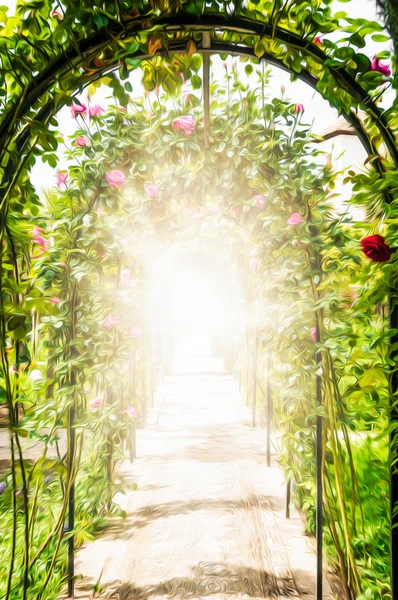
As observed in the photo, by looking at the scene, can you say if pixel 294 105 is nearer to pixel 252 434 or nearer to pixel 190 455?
pixel 190 455

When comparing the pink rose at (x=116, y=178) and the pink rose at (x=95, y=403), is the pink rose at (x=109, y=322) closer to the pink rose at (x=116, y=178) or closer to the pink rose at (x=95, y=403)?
the pink rose at (x=95, y=403)

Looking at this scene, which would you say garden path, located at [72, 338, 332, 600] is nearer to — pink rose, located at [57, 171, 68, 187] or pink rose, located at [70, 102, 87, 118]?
pink rose, located at [57, 171, 68, 187]

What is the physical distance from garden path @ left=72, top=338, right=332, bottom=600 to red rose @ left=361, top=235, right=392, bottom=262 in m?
1.50

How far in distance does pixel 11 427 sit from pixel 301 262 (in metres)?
1.27

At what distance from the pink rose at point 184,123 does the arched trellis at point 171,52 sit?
737mm

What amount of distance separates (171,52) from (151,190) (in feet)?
3.74

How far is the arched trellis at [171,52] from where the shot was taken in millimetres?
1095

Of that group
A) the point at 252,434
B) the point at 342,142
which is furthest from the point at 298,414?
the point at 342,142

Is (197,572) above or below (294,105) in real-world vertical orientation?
below

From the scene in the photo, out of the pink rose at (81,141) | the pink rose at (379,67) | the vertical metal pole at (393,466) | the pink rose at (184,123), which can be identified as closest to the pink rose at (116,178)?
the pink rose at (81,141)

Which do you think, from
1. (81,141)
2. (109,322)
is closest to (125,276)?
(109,322)

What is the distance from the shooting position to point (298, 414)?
7.30 ft

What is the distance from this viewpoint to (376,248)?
1181 millimetres

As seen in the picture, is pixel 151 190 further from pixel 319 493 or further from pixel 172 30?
pixel 319 493
